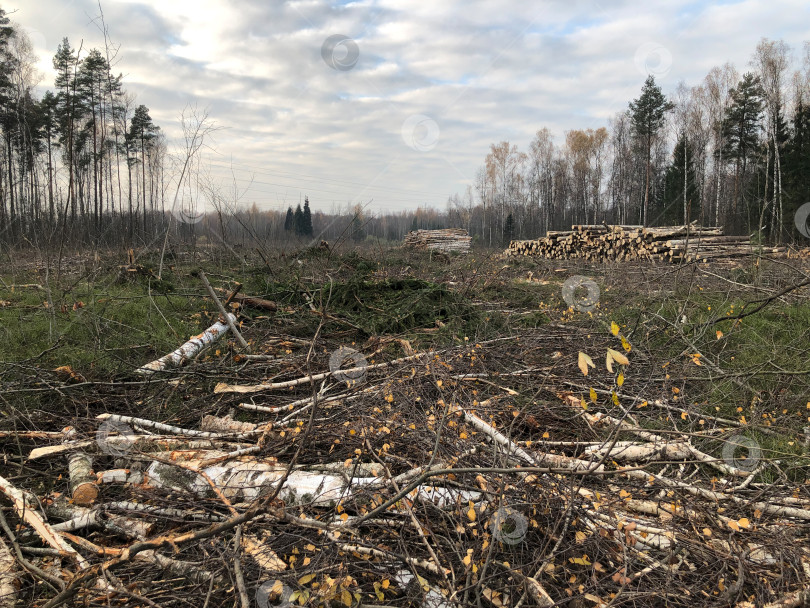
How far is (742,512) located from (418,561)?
1864 mm

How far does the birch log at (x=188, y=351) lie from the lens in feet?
14.0

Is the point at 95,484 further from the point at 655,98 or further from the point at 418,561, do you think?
the point at 655,98

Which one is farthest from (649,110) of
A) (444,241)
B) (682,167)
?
(444,241)

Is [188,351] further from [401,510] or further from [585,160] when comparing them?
[585,160]

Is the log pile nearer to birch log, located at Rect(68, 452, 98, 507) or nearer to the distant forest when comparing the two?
the distant forest

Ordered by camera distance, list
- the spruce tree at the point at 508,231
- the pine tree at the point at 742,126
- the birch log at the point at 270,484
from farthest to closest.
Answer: the spruce tree at the point at 508,231
the pine tree at the point at 742,126
the birch log at the point at 270,484

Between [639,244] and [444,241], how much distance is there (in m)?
9.81

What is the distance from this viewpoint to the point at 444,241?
22.0 m

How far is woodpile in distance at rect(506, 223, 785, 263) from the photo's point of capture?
12.9 meters

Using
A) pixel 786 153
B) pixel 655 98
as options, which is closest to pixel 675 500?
pixel 786 153

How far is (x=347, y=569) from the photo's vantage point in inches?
81.5

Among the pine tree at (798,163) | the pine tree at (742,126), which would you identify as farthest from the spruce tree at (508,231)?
the pine tree at (798,163)

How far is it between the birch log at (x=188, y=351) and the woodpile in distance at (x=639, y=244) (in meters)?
10.8

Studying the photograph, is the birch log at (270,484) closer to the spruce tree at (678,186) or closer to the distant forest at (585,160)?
the distant forest at (585,160)
